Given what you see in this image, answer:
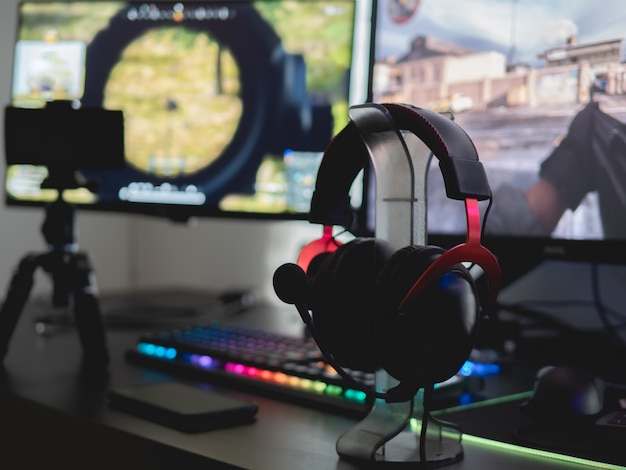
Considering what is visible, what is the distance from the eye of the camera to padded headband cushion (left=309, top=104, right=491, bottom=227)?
1.84ft

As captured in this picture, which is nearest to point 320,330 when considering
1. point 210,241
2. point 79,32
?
point 79,32

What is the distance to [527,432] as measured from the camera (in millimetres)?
675

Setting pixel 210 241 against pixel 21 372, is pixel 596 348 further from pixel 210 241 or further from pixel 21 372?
pixel 210 241

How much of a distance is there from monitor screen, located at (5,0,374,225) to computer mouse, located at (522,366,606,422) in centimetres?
47

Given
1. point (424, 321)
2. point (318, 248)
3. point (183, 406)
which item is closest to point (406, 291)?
point (424, 321)

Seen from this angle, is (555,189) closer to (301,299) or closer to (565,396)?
(565,396)

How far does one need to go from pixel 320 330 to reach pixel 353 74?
64 centimetres

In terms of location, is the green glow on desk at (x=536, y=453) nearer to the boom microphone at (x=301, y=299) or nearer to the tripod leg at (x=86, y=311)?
the boom microphone at (x=301, y=299)

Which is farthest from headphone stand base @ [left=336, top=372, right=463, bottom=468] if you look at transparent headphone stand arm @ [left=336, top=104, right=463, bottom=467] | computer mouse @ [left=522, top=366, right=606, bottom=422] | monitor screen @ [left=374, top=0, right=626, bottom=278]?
monitor screen @ [left=374, top=0, right=626, bottom=278]

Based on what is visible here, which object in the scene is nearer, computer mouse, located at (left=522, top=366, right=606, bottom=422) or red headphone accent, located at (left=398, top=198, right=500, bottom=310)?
red headphone accent, located at (left=398, top=198, right=500, bottom=310)


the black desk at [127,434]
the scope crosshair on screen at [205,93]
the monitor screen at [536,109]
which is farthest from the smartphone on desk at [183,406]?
the scope crosshair on screen at [205,93]

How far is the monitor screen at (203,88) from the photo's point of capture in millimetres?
1190

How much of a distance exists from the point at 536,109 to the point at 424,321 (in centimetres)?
46

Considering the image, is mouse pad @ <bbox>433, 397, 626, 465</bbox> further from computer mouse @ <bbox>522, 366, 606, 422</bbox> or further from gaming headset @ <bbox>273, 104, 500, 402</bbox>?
gaming headset @ <bbox>273, 104, 500, 402</bbox>
